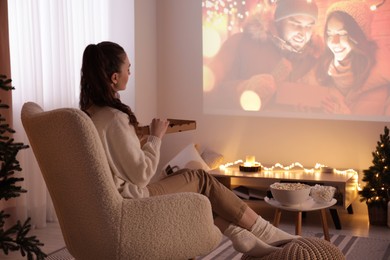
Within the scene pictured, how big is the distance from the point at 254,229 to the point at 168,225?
0.53 m

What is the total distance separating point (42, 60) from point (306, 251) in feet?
8.32

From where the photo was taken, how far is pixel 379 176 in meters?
4.28

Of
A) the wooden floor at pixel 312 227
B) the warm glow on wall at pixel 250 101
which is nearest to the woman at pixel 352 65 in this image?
the warm glow on wall at pixel 250 101

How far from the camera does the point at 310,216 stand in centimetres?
464

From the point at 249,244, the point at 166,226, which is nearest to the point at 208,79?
the point at 249,244

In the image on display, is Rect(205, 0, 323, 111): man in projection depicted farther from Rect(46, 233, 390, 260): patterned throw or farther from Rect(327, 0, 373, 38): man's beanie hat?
Rect(46, 233, 390, 260): patterned throw

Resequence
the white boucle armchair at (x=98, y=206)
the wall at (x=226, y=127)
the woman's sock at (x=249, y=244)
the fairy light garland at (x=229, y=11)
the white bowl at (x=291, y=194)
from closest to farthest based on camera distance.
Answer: the white boucle armchair at (x=98, y=206), the woman's sock at (x=249, y=244), the white bowl at (x=291, y=194), the wall at (x=226, y=127), the fairy light garland at (x=229, y=11)

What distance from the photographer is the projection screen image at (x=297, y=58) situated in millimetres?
4613

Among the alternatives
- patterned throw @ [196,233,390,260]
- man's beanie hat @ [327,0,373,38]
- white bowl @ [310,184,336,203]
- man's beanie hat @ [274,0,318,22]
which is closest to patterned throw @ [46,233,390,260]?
patterned throw @ [196,233,390,260]

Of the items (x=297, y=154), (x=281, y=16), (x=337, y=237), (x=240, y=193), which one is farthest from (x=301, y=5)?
(x=337, y=237)

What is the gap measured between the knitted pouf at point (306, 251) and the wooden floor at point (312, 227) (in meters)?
1.50

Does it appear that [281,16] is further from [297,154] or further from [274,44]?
[297,154]

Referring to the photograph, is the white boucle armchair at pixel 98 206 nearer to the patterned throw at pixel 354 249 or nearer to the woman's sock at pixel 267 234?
the woman's sock at pixel 267 234

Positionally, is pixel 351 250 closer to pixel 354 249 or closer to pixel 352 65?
pixel 354 249
